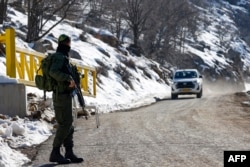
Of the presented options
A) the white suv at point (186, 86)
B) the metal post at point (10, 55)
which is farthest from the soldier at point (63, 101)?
the white suv at point (186, 86)

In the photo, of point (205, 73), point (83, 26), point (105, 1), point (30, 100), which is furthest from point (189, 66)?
point (30, 100)

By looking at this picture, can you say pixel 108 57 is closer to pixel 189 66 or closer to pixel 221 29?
pixel 189 66

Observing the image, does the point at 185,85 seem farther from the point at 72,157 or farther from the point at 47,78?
the point at 47,78

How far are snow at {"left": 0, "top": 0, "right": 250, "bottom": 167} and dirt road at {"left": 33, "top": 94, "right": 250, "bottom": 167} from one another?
501 mm

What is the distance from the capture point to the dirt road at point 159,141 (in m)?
7.41

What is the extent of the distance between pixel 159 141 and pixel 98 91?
1407 centimetres

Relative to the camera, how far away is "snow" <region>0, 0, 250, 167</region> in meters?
9.09

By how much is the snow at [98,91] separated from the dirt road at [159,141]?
0.50 m

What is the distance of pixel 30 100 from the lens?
13.7m

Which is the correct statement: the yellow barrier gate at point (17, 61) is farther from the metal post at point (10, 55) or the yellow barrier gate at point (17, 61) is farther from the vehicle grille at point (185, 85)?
the vehicle grille at point (185, 85)

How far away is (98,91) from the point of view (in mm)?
23125

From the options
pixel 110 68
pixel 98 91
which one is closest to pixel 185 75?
pixel 110 68

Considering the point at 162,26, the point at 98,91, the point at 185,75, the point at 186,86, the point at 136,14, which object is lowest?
the point at 98,91

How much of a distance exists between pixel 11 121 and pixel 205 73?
204ft
